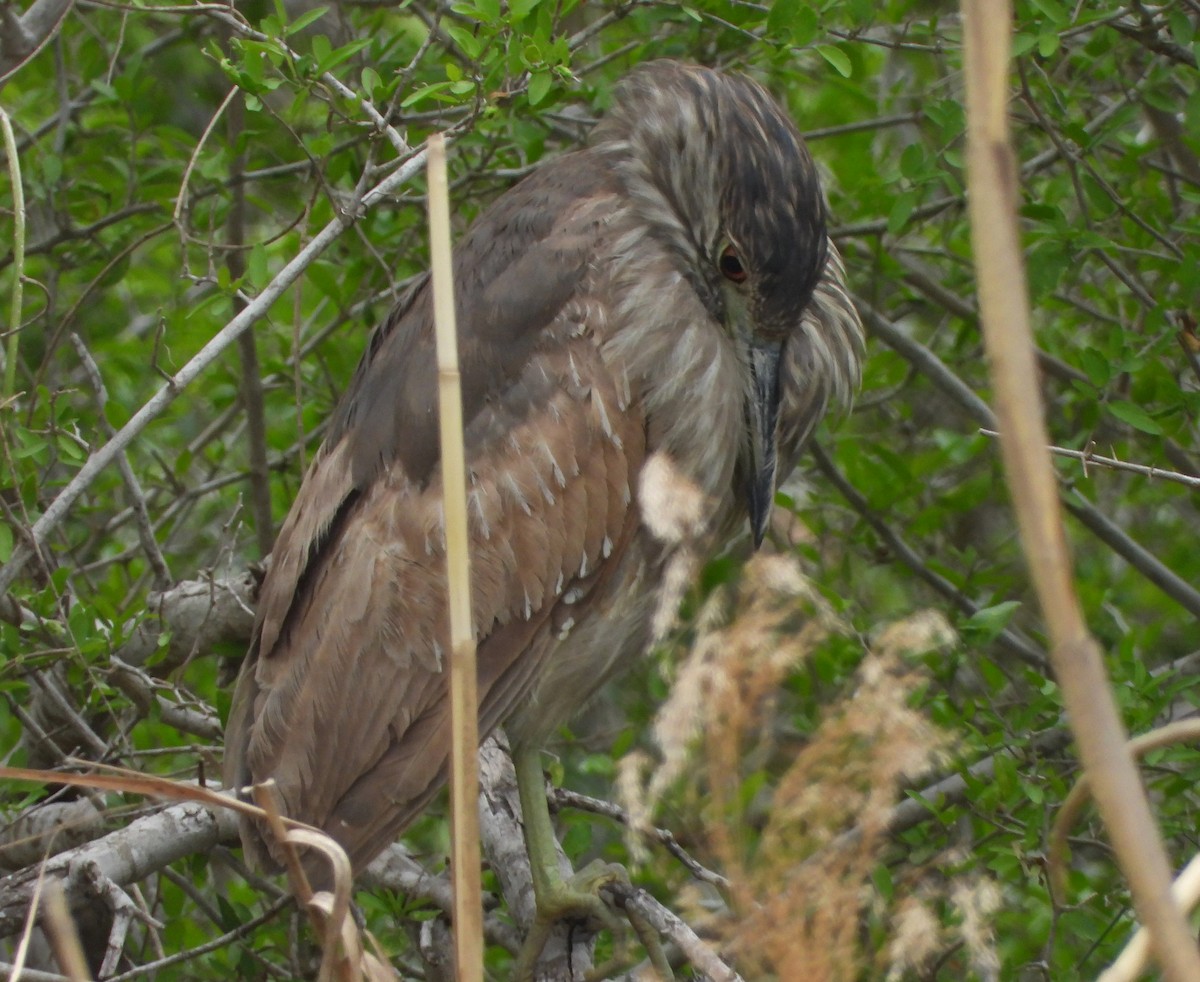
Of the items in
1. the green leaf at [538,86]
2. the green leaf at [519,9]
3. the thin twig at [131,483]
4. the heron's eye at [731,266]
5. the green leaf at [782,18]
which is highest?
the green leaf at [519,9]

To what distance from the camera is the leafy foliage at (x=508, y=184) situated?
278 centimetres

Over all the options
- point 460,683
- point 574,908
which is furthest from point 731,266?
point 460,683

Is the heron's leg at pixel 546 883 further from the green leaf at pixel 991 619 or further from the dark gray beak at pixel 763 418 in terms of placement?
the green leaf at pixel 991 619

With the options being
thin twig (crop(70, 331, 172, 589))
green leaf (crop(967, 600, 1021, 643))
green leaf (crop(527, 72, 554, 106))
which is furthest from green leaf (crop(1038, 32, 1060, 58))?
thin twig (crop(70, 331, 172, 589))

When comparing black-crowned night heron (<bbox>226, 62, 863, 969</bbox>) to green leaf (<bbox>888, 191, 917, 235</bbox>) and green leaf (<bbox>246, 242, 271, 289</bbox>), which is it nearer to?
green leaf (<bbox>888, 191, 917, 235</bbox>)

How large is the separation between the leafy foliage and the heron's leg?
167 millimetres

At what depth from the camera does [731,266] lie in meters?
3.00

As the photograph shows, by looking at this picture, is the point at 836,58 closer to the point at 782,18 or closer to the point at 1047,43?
the point at 782,18

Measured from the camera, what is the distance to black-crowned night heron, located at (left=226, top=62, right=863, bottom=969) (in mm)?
2906

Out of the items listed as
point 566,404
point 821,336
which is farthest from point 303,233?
point 821,336

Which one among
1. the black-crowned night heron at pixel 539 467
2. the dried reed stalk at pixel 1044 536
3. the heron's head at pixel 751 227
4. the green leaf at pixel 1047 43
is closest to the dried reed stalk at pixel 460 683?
the dried reed stalk at pixel 1044 536

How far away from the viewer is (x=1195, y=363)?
295cm

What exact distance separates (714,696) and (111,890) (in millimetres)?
1297

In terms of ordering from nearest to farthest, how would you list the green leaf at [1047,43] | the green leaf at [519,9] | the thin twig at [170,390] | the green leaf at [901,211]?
the thin twig at [170,390], the green leaf at [519,9], the green leaf at [1047,43], the green leaf at [901,211]
